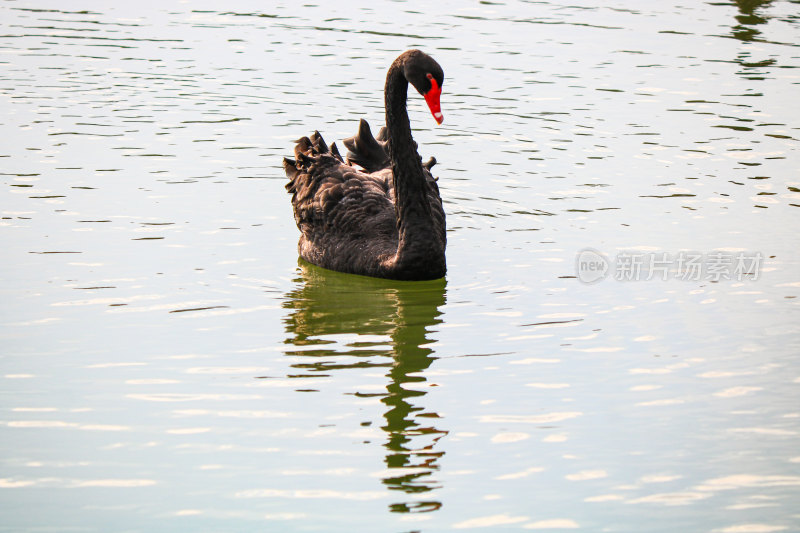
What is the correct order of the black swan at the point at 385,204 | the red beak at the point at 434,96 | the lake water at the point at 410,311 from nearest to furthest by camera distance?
1. the lake water at the point at 410,311
2. the red beak at the point at 434,96
3. the black swan at the point at 385,204

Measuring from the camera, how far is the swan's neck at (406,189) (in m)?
8.83

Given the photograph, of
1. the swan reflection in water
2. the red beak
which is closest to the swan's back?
the swan reflection in water

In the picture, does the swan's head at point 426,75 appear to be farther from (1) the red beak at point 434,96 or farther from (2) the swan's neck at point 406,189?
(2) the swan's neck at point 406,189

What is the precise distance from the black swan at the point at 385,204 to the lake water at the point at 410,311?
209 millimetres

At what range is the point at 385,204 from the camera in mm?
9633

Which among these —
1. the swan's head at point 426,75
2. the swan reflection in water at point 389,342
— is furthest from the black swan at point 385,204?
the swan reflection in water at point 389,342

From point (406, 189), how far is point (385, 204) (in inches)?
24.0

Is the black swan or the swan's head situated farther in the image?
the black swan

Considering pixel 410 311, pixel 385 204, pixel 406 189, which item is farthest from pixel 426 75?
pixel 410 311

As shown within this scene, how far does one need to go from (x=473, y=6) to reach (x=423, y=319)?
15241mm

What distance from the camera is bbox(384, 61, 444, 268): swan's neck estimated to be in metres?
8.83

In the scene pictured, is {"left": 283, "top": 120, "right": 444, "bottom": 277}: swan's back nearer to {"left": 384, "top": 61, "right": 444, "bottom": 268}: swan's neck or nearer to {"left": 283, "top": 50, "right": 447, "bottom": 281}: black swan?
{"left": 283, "top": 50, "right": 447, "bottom": 281}: black swan

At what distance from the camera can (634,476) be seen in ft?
18.6

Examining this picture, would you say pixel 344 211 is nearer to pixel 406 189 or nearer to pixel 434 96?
pixel 406 189
